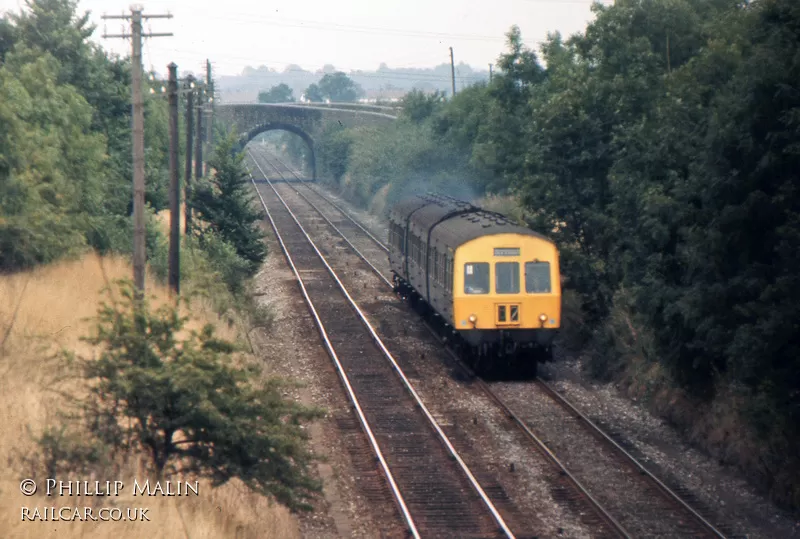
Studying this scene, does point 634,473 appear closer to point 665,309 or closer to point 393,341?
point 665,309

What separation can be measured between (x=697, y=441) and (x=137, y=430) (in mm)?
9493

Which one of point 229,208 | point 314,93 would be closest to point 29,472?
point 229,208

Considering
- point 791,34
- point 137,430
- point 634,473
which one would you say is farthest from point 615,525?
point 791,34

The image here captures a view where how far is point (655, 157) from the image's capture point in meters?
17.8

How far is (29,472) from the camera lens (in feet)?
31.0

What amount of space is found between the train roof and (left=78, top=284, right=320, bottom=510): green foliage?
9729mm

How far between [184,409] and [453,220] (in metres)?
13.2

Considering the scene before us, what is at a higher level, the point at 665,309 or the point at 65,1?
the point at 65,1

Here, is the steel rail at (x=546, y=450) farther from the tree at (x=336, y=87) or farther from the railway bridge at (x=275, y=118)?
the tree at (x=336, y=87)

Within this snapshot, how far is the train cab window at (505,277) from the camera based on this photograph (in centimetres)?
1978

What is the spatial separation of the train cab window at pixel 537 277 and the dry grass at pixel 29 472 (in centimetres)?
859

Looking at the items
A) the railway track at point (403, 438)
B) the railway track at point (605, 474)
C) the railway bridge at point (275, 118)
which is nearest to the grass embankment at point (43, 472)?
the railway track at point (403, 438)

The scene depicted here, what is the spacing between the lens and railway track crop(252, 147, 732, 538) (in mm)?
12414

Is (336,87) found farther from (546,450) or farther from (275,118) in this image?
(546,450)
